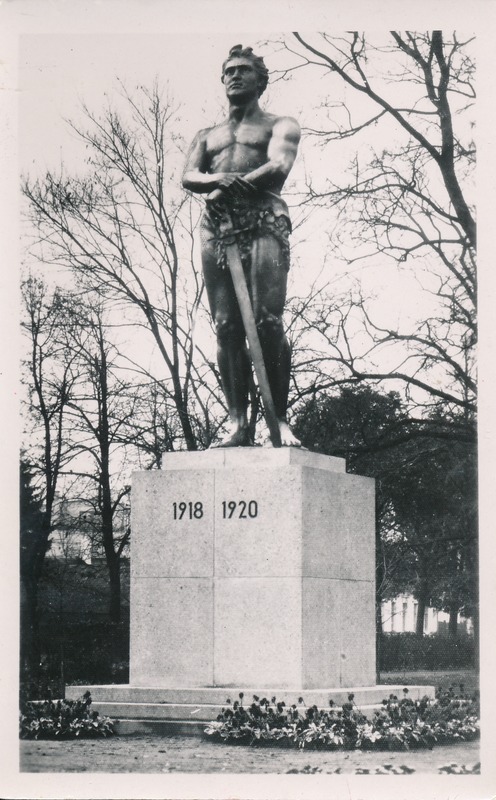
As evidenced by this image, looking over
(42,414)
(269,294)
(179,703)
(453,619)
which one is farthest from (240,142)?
(453,619)

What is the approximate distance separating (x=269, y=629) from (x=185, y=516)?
43.8 inches

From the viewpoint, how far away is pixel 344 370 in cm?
1980

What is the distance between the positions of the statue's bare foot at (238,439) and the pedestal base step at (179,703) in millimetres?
1945

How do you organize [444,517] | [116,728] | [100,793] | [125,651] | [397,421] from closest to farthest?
[100,793] → [116,728] → [397,421] → [125,651] → [444,517]

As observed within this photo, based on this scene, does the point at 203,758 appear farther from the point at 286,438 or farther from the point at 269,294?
the point at 269,294

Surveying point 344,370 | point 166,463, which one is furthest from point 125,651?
point 166,463

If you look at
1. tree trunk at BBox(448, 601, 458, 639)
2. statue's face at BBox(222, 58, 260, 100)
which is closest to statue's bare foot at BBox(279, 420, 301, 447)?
statue's face at BBox(222, 58, 260, 100)

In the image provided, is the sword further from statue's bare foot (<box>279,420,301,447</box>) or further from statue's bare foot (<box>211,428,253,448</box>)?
statue's bare foot (<box>211,428,253,448</box>)

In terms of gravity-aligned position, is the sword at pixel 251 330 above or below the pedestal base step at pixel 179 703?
above

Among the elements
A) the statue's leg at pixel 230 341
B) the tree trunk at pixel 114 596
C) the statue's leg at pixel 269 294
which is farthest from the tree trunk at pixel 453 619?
the statue's leg at pixel 269 294

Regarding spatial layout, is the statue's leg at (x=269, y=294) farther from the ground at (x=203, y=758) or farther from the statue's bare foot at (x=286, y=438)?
the ground at (x=203, y=758)

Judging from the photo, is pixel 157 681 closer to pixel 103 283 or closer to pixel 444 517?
pixel 103 283

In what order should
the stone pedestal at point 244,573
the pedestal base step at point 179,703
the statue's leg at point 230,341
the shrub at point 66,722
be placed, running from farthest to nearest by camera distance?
the statue's leg at point 230,341, the stone pedestal at point 244,573, the shrub at point 66,722, the pedestal base step at point 179,703

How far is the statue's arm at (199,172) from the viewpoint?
34.7 feet
